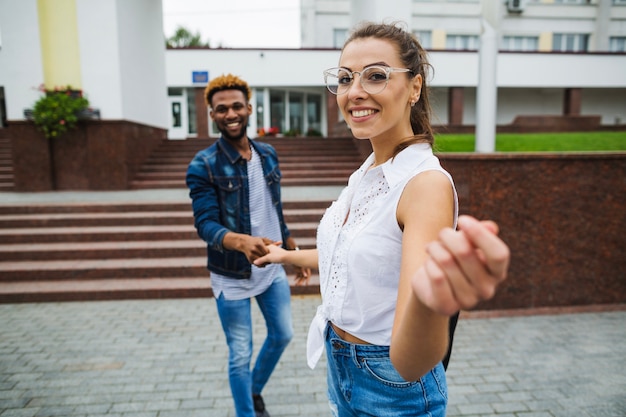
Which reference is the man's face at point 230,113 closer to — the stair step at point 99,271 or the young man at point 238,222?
the young man at point 238,222

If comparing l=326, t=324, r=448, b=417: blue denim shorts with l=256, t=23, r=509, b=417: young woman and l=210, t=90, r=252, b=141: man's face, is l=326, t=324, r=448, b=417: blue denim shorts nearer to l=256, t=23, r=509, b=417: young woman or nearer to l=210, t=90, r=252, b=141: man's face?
l=256, t=23, r=509, b=417: young woman

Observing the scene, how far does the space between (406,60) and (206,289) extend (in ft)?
16.2

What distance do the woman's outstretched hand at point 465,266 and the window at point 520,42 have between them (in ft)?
105

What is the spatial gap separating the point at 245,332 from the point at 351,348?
55.8 inches

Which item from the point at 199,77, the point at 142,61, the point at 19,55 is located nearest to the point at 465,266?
the point at 19,55

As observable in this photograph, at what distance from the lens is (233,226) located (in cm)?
275

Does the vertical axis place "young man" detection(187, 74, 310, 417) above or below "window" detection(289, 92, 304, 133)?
below

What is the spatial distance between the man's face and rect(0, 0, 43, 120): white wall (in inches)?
369

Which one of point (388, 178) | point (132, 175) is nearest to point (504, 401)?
point (388, 178)

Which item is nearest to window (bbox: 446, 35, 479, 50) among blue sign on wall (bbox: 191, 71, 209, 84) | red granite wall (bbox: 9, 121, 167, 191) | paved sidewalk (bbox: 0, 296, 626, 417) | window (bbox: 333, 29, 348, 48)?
window (bbox: 333, 29, 348, 48)

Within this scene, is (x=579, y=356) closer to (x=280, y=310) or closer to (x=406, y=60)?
(x=280, y=310)

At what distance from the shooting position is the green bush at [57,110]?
9.64 meters

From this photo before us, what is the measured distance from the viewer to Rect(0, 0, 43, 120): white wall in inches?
381

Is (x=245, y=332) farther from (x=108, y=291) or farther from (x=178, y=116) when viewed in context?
(x=178, y=116)
